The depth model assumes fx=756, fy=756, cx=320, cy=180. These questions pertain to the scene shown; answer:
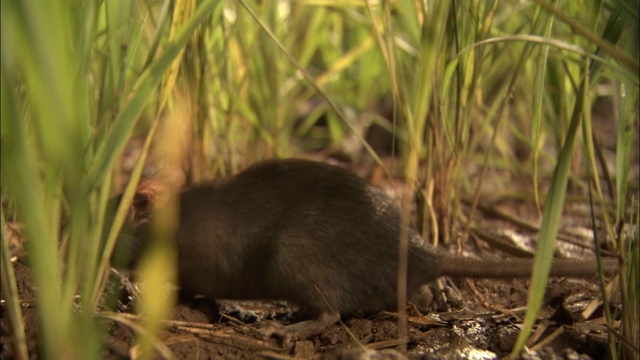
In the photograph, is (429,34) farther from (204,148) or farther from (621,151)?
(204,148)

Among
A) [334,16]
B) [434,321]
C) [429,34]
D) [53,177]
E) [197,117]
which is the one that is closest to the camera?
[53,177]

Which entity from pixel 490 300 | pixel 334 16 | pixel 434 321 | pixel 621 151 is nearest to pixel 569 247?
pixel 490 300

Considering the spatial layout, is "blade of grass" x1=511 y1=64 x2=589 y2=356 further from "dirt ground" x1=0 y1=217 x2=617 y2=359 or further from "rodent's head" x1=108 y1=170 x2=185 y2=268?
"rodent's head" x1=108 y1=170 x2=185 y2=268

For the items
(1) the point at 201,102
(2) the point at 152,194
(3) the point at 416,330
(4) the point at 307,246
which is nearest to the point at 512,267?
(3) the point at 416,330

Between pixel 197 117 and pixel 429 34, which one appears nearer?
pixel 429 34

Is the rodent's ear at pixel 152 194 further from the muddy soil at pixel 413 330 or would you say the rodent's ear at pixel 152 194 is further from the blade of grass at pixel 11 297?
the blade of grass at pixel 11 297

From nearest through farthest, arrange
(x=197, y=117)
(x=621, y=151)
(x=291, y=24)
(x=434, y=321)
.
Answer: (x=621, y=151) → (x=434, y=321) → (x=197, y=117) → (x=291, y=24)
